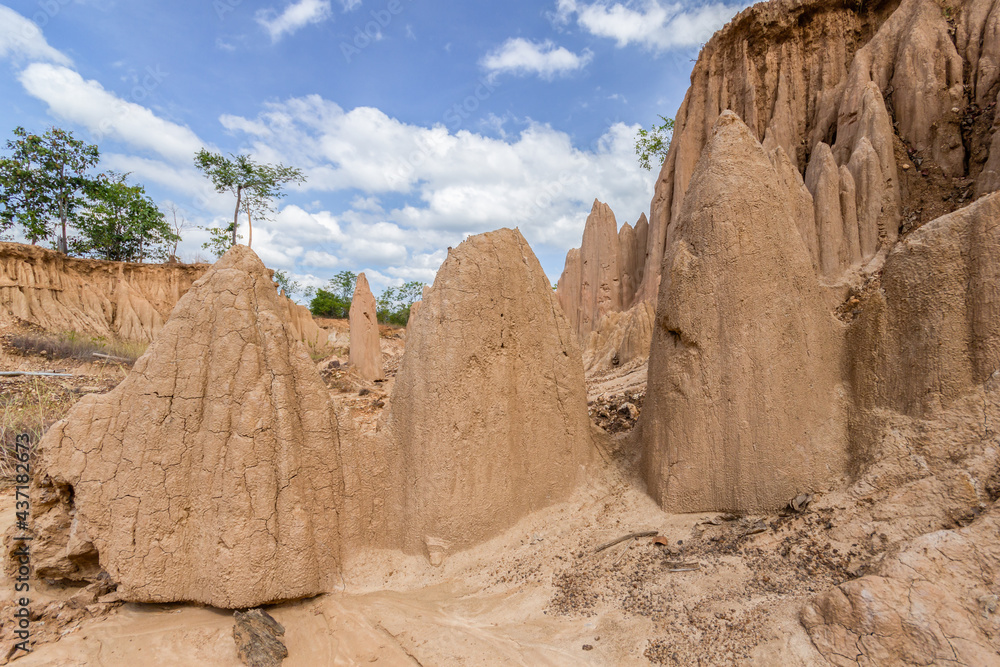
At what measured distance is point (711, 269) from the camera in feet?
13.6

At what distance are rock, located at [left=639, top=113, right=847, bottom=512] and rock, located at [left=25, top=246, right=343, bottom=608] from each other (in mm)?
3200

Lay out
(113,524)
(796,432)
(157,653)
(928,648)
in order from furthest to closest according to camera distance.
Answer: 1. (796,432)
2. (113,524)
3. (157,653)
4. (928,648)

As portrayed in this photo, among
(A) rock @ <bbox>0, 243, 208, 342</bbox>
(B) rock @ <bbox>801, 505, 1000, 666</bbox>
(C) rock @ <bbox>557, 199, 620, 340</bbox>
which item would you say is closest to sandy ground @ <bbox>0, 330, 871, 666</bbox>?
(B) rock @ <bbox>801, 505, 1000, 666</bbox>

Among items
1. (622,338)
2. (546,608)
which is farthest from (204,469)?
(622,338)

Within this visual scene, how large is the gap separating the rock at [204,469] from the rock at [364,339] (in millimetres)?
9903

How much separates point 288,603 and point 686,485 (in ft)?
11.3

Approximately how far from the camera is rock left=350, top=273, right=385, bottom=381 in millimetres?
13594

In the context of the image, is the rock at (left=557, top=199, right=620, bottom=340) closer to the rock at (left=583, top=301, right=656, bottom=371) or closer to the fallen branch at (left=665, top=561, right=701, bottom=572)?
the rock at (left=583, top=301, right=656, bottom=371)

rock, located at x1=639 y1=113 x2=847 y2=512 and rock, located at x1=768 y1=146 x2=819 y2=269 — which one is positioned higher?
rock, located at x1=768 y1=146 x2=819 y2=269

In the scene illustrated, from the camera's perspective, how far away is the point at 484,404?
4.28 metres

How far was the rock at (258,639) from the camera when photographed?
310 cm

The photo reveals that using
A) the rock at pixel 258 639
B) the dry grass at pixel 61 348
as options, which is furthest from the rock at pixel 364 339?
the rock at pixel 258 639

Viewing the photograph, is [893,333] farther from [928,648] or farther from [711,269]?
[928,648]

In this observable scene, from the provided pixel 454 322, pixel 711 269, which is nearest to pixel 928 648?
→ pixel 711 269
